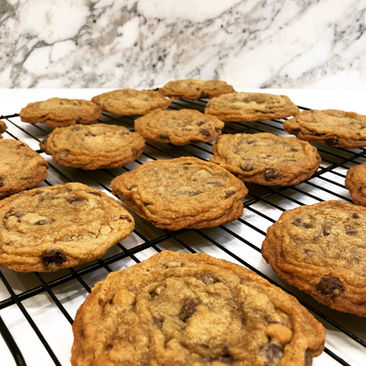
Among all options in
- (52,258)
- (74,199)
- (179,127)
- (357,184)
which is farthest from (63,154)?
(357,184)

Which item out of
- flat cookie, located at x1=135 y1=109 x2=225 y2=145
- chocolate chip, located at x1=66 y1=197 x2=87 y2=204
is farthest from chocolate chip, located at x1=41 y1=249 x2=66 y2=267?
flat cookie, located at x1=135 y1=109 x2=225 y2=145

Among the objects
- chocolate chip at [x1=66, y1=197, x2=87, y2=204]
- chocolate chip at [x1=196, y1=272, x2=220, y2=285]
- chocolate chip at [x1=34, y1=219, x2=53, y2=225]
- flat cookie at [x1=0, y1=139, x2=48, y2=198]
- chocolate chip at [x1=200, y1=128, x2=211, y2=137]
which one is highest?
chocolate chip at [x1=34, y1=219, x2=53, y2=225]

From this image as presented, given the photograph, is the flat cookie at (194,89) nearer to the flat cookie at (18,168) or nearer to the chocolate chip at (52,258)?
the flat cookie at (18,168)

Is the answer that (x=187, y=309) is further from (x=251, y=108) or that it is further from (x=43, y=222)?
(x=251, y=108)

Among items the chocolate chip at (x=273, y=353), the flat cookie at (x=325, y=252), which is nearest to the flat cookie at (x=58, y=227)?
the flat cookie at (x=325, y=252)

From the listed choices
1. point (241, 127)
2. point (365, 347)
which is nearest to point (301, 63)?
point (241, 127)

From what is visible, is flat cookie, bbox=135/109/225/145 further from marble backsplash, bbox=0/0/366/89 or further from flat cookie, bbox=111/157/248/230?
marble backsplash, bbox=0/0/366/89
